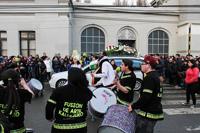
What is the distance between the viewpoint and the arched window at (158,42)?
95.1 feet

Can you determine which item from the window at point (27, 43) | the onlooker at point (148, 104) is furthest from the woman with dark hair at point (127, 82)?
the window at point (27, 43)

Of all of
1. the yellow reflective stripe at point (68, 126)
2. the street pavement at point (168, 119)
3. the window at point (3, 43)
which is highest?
the window at point (3, 43)

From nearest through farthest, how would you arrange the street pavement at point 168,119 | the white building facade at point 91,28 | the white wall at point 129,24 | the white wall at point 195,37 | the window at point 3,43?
the street pavement at point 168,119 → the white building facade at point 91,28 → the window at point 3,43 → the white wall at point 129,24 → the white wall at point 195,37

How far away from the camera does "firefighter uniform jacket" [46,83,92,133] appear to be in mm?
4598

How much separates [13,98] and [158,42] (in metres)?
25.4

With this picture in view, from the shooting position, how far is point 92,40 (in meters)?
27.8

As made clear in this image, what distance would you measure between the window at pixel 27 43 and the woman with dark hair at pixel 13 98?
20.4m

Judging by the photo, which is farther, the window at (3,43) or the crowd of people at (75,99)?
the window at (3,43)

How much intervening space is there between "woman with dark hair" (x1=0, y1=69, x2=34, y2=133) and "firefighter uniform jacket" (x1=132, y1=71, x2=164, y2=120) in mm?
1688

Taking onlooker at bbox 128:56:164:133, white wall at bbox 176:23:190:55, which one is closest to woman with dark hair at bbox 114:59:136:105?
onlooker at bbox 128:56:164:133

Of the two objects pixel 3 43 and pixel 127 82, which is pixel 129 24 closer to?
pixel 3 43

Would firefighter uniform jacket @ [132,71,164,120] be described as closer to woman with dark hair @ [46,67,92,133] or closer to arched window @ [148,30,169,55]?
woman with dark hair @ [46,67,92,133]

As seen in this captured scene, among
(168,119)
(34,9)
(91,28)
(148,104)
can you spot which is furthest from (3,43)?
(148,104)

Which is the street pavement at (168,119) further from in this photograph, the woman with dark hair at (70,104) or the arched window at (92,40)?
the arched window at (92,40)
